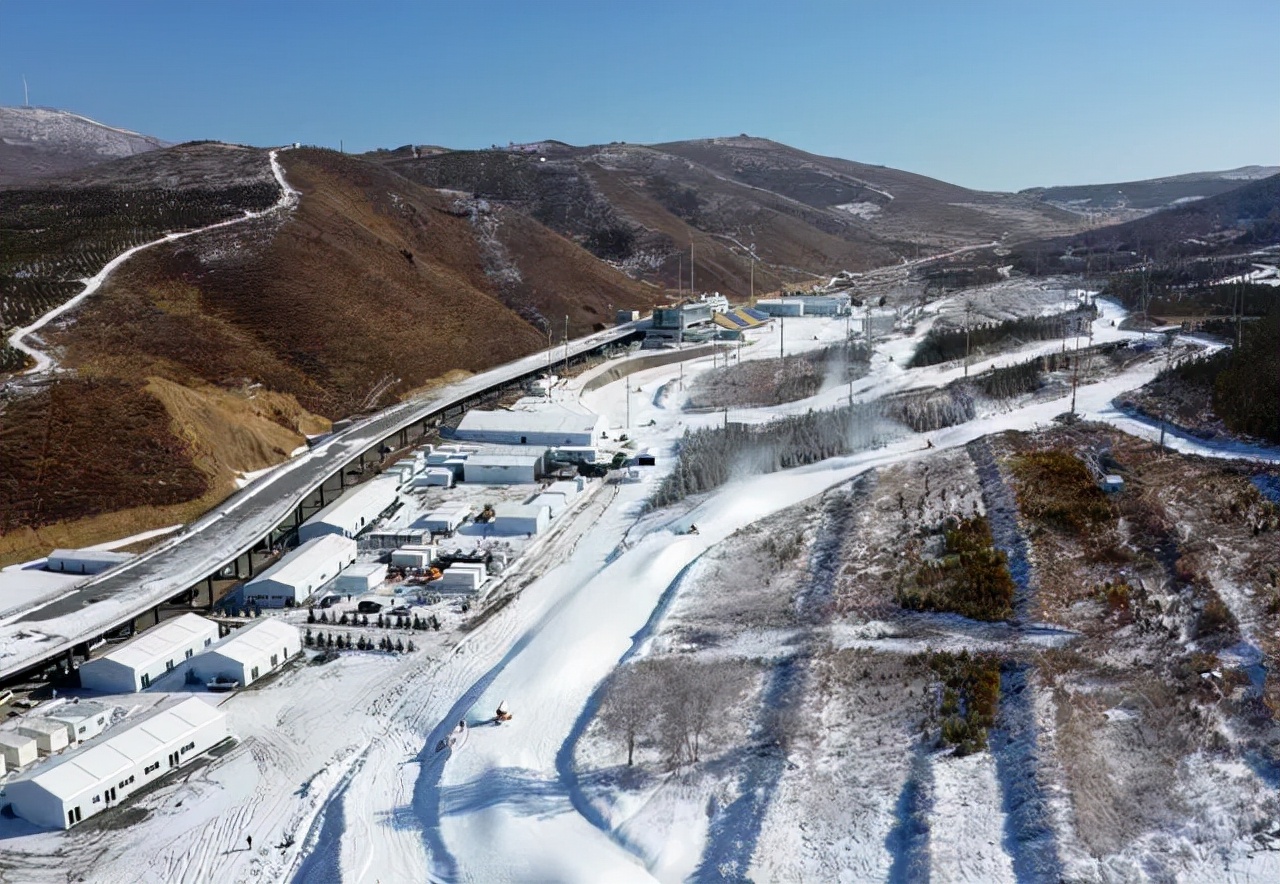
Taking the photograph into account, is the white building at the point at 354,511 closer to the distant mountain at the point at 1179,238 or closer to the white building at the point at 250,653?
the white building at the point at 250,653

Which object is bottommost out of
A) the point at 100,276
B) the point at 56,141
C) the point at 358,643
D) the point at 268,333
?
the point at 358,643

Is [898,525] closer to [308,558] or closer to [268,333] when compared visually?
[308,558]

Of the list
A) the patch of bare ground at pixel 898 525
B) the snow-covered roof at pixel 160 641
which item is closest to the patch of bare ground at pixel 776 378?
the patch of bare ground at pixel 898 525

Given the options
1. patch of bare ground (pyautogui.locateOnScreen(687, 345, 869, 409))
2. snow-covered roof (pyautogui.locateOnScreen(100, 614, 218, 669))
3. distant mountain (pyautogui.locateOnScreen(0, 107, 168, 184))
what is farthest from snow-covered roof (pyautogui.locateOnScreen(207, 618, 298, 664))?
distant mountain (pyautogui.locateOnScreen(0, 107, 168, 184))

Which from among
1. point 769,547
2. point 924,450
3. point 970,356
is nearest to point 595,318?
point 970,356

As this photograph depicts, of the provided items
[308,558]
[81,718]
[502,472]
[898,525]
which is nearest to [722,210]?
[502,472]

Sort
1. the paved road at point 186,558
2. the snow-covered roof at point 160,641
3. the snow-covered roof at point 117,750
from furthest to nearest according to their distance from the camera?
the paved road at point 186,558 → the snow-covered roof at point 160,641 → the snow-covered roof at point 117,750
